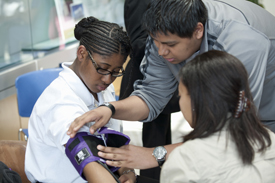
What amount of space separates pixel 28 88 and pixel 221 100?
5.29ft

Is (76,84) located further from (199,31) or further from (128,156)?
(199,31)

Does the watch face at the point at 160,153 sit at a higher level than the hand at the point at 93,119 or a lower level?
lower

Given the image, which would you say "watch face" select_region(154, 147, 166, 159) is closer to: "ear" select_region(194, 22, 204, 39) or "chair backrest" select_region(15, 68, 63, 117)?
"ear" select_region(194, 22, 204, 39)

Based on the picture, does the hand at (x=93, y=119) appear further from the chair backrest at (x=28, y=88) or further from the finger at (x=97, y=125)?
the chair backrest at (x=28, y=88)

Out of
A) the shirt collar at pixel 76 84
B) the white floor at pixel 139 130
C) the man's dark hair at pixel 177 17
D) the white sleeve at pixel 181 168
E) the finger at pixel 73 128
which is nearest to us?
the white sleeve at pixel 181 168

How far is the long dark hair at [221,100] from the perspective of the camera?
0.89m

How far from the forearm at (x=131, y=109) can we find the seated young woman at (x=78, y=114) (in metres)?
0.12

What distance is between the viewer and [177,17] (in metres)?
1.19

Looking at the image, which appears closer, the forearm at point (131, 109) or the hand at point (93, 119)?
the hand at point (93, 119)

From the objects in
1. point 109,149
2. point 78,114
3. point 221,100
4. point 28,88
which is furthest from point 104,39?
point 28,88

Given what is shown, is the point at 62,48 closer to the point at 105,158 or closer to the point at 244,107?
the point at 105,158

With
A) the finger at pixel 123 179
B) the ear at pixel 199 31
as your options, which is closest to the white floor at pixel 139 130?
the finger at pixel 123 179

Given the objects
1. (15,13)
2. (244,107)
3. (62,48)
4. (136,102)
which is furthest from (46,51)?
(244,107)

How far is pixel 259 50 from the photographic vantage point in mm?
1187
